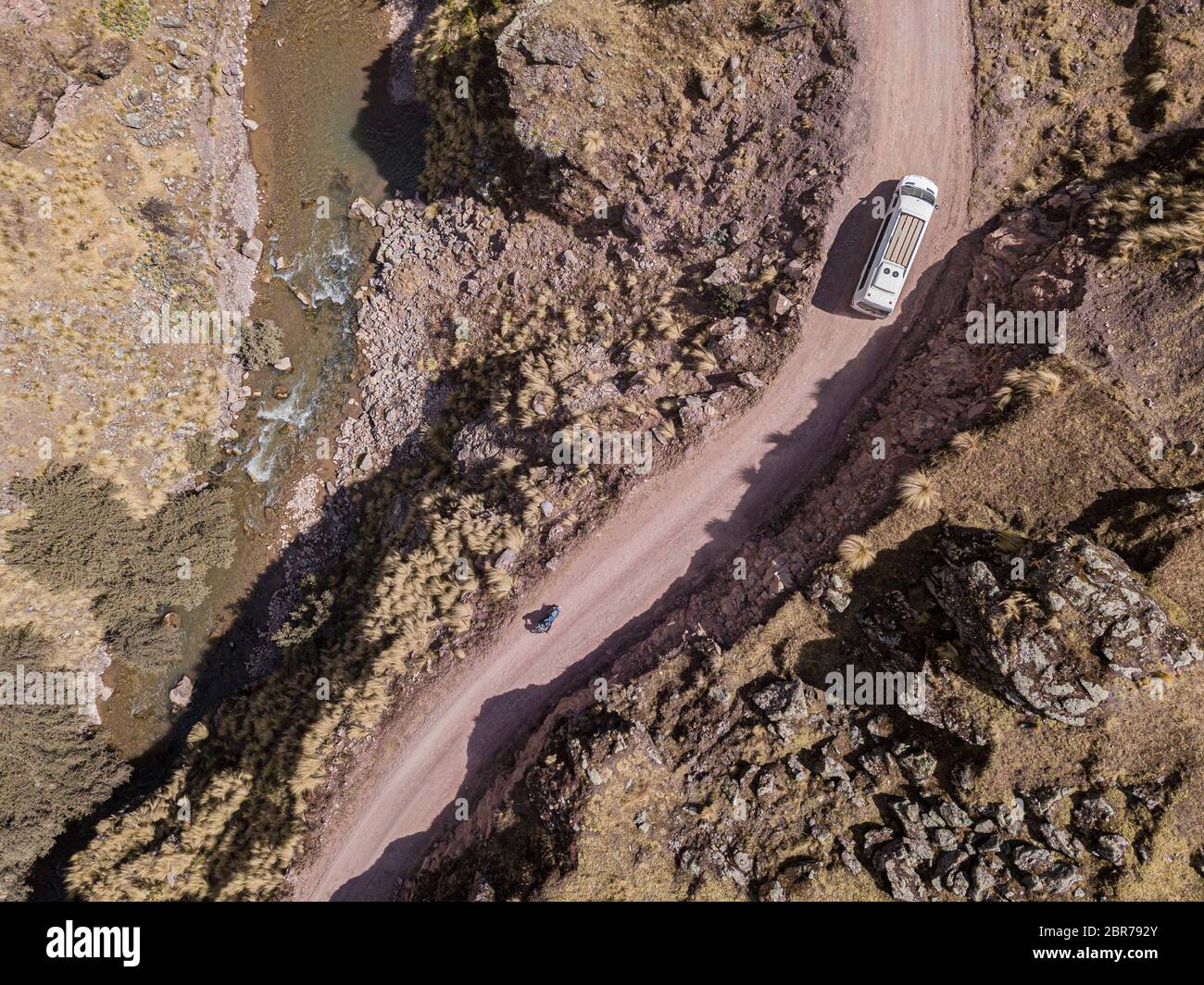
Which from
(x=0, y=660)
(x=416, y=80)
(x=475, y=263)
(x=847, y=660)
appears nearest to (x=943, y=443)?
(x=847, y=660)

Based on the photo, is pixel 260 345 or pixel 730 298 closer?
pixel 730 298

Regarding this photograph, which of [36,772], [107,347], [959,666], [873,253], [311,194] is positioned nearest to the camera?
[959,666]

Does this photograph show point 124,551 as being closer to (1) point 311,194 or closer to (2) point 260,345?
(2) point 260,345

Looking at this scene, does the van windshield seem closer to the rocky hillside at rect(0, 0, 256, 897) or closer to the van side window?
the van side window

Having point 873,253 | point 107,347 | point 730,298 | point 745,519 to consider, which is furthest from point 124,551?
point 873,253

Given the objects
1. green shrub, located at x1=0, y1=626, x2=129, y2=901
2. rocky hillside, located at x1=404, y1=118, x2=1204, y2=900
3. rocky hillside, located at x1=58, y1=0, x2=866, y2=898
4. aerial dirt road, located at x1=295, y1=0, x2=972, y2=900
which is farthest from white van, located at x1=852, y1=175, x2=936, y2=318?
green shrub, located at x1=0, y1=626, x2=129, y2=901

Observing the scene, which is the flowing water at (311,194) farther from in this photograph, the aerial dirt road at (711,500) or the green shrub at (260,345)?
the aerial dirt road at (711,500)

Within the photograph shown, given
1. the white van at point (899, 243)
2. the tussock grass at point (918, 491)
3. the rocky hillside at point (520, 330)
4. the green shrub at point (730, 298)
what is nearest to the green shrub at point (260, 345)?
the rocky hillside at point (520, 330)
